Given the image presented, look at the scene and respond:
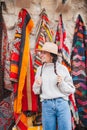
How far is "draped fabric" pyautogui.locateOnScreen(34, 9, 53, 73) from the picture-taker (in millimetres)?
3748

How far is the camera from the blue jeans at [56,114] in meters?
3.06

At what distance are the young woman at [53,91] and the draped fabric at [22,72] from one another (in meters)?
0.38

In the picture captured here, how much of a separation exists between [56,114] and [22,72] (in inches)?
26.7

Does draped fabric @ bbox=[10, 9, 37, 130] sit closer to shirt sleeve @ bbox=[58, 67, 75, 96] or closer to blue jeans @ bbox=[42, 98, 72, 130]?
blue jeans @ bbox=[42, 98, 72, 130]

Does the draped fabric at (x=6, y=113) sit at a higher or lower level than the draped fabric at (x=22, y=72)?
lower

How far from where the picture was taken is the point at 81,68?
13.1ft

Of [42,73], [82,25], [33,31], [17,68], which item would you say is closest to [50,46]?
[42,73]

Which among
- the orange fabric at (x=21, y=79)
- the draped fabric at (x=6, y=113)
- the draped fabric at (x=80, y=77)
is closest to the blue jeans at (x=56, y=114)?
the orange fabric at (x=21, y=79)

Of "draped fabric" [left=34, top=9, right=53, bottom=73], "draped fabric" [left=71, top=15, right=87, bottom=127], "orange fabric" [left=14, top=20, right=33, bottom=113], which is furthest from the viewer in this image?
"draped fabric" [left=71, top=15, right=87, bottom=127]

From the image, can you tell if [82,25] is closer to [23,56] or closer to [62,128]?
[23,56]

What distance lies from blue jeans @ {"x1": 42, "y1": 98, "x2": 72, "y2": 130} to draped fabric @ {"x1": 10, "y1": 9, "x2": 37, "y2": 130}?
46cm

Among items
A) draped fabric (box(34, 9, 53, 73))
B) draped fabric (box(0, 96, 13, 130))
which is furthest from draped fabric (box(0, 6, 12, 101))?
draped fabric (box(34, 9, 53, 73))

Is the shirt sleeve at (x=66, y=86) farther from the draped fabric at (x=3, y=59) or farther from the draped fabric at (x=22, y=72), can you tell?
the draped fabric at (x=3, y=59)

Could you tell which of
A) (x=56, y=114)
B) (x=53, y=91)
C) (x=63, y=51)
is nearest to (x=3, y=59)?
(x=63, y=51)
